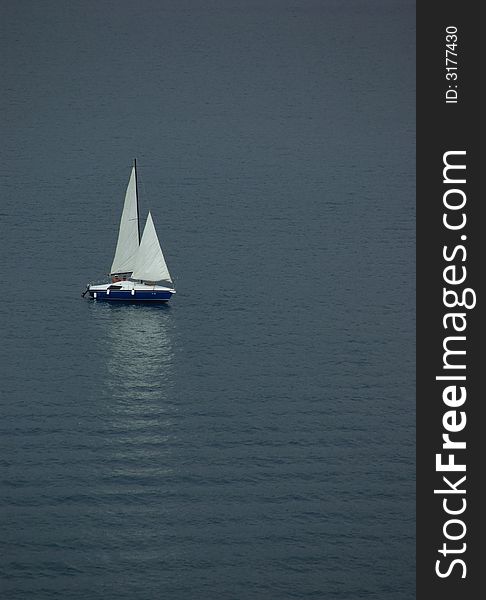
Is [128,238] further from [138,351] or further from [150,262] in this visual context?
[138,351]

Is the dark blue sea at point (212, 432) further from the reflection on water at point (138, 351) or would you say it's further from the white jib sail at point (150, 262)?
the white jib sail at point (150, 262)

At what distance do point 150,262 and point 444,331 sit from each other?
66046mm

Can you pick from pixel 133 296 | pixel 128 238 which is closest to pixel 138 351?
pixel 133 296

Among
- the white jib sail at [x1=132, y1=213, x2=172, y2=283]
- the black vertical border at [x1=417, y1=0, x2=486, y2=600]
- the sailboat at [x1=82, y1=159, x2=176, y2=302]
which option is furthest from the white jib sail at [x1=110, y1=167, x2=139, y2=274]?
the black vertical border at [x1=417, y1=0, x2=486, y2=600]

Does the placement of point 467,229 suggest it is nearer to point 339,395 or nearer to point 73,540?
point 339,395

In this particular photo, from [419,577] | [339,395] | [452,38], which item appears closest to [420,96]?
[452,38]

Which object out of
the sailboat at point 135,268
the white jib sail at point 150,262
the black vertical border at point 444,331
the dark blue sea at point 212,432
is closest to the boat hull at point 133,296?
the sailboat at point 135,268

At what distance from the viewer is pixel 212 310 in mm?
170250

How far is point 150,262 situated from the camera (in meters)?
176

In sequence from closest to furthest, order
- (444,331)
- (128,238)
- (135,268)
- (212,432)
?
1. (444,331)
2. (212,432)
3. (135,268)
4. (128,238)

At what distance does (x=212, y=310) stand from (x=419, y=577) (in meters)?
75.4

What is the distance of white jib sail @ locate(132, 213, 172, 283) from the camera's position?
175625mm

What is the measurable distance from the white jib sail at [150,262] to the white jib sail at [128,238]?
2.89 meters

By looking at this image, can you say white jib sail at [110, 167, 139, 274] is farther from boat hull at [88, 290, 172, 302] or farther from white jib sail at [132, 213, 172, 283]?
boat hull at [88, 290, 172, 302]
